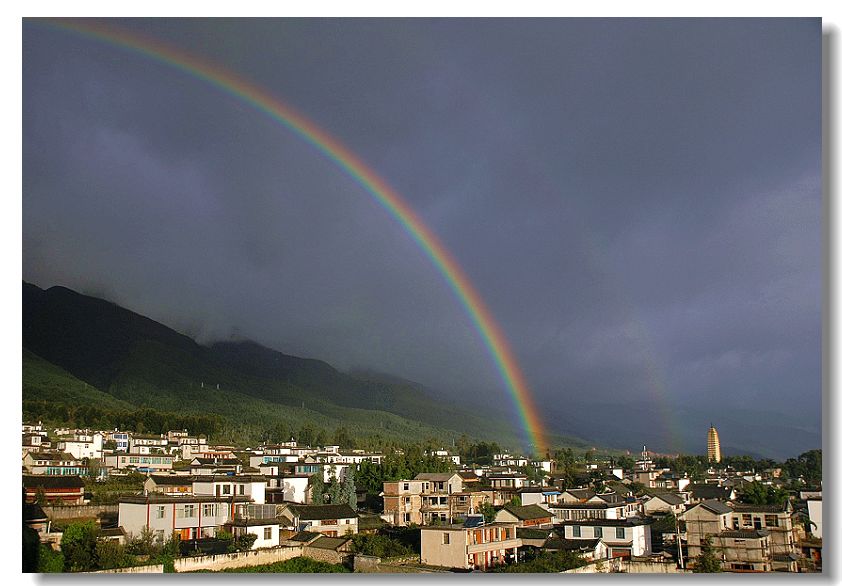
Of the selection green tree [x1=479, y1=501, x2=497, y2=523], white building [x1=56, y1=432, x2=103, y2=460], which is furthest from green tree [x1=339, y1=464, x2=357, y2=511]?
white building [x1=56, y1=432, x2=103, y2=460]

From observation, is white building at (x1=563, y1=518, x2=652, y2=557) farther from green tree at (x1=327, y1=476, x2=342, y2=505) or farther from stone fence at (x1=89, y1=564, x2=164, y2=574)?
green tree at (x1=327, y1=476, x2=342, y2=505)

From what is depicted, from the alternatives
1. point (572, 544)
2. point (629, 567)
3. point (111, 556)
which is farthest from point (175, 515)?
point (629, 567)

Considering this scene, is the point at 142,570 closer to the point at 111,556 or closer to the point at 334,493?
the point at 111,556

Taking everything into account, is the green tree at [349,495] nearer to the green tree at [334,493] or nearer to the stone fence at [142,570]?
the green tree at [334,493]

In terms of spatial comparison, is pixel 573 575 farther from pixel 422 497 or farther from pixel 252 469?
pixel 252 469

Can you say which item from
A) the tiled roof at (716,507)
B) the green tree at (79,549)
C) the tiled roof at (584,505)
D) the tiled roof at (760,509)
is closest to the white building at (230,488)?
the green tree at (79,549)

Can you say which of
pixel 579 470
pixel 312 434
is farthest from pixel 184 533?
pixel 312 434
